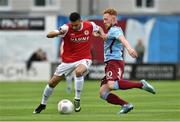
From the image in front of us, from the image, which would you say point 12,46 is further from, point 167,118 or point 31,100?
point 167,118

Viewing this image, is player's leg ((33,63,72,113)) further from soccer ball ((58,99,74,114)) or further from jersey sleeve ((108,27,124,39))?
jersey sleeve ((108,27,124,39))

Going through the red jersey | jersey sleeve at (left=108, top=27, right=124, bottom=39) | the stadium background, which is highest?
jersey sleeve at (left=108, top=27, right=124, bottom=39)

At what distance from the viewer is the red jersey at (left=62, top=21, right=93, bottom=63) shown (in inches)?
713

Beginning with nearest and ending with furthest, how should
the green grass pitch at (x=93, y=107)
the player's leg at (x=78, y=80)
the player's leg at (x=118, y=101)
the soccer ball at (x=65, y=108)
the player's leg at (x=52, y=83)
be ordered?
1. the green grass pitch at (x=93, y=107)
2. the player's leg at (x=118, y=101)
3. the soccer ball at (x=65, y=108)
4. the player's leg at (x=52, y=83)
5. the player's leg at (x=78, y=80)

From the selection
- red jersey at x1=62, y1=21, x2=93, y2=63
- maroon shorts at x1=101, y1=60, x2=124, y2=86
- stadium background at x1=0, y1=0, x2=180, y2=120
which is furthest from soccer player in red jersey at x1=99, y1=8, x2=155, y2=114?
stadium background at x1=0, y1=0, x2=180, y2=120

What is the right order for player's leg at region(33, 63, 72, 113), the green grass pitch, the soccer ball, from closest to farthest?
the green grass pitch → the soccer ball → player's leg at region(33, 63, 72, 113)

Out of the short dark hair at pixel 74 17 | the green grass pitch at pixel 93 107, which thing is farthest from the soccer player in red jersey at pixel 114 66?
the short dark hair at pixel 74 17

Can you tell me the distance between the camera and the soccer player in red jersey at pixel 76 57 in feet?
58.7

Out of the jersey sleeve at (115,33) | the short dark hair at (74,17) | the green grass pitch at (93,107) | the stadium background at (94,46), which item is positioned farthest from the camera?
the stadium background at (94,46)

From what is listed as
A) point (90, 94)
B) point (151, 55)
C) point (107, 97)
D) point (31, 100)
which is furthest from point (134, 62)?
point (107, 97)

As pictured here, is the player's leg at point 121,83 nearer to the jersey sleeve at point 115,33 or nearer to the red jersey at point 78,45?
the jersey sleeve at point 115,33

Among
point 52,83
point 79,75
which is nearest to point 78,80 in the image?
point 79,75

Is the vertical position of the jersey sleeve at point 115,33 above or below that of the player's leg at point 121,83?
above

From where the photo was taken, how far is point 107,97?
1711 cm
